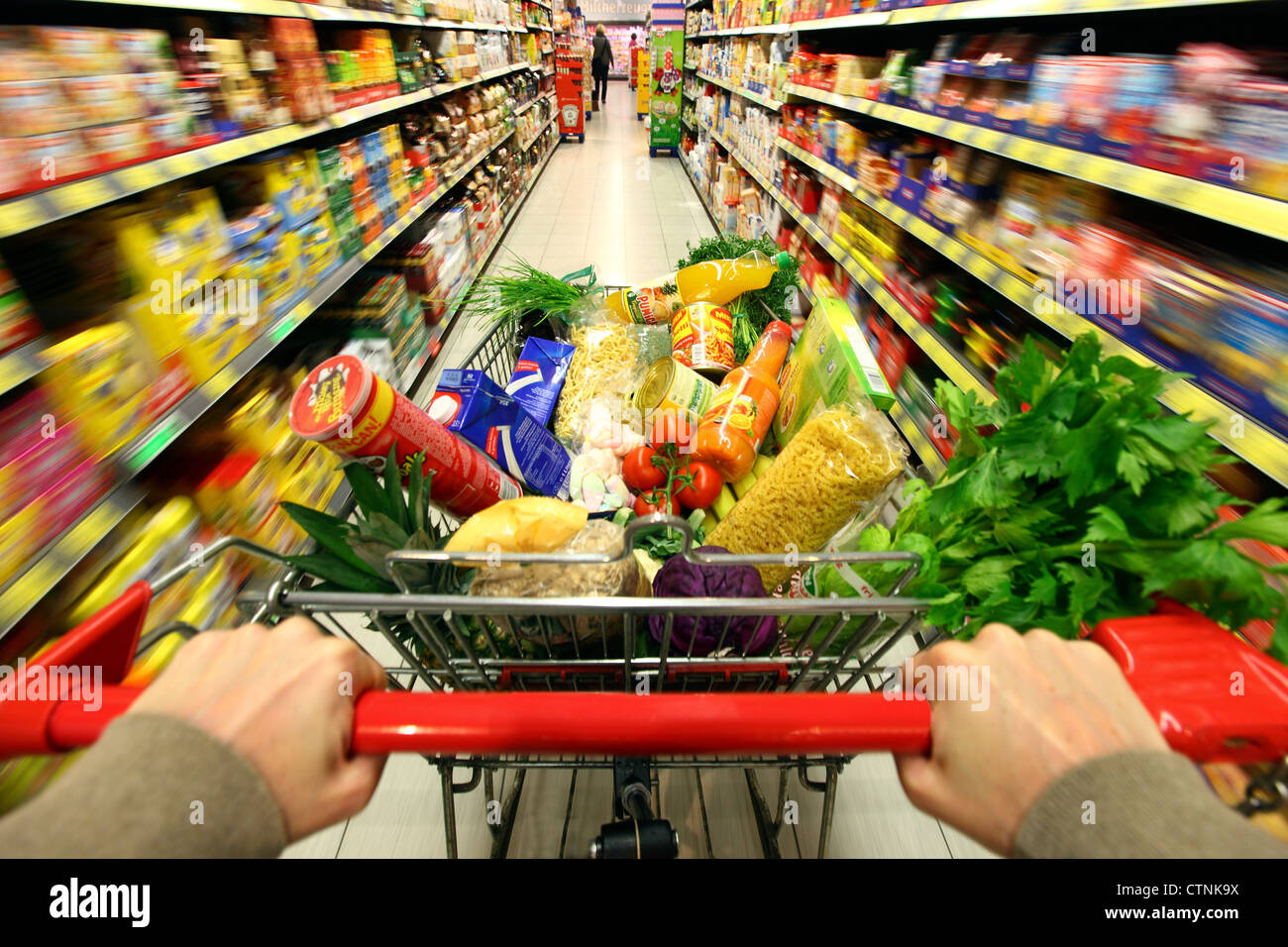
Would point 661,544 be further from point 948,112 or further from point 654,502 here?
point 948,112

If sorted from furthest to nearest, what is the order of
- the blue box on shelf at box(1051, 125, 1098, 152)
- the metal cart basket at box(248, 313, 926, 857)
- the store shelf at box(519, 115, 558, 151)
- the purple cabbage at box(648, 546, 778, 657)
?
the store shelf at box(519, 115, 558, 151) < the blue box on shelf at box(1051, 125, 1098, 152) < the purple cabbage at box(648, 546, 778, 657) < the metal cart basket at box(248, 313, 926, 857)

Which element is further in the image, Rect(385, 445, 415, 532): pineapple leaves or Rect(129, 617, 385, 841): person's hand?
Rect(385, 445, 415, 532): pineapple leaves

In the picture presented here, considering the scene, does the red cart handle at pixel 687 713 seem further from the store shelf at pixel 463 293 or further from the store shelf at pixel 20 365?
the store shelf at pixel 463 293

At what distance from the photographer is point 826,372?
1424 millimetres

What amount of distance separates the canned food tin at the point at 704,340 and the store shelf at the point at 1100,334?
2.34 ft

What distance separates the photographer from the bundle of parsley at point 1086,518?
568 millimetres

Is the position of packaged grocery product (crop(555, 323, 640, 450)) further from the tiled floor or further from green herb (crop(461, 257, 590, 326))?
the tiled floor

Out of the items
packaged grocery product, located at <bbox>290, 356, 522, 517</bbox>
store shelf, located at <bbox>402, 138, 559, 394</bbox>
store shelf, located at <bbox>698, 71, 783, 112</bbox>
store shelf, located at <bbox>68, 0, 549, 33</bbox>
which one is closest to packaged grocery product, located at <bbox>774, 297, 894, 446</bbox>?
packaged grocery product, located at <bbox>290, 356, 522, 517</bbox>

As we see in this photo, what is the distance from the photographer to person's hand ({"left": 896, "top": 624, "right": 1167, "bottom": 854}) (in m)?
0.46

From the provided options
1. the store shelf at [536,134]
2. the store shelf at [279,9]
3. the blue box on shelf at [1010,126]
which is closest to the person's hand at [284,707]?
the store shelf at [279,9]

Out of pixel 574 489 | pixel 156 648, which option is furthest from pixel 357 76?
pixel 156 648

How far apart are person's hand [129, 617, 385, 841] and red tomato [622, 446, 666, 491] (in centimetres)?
86
